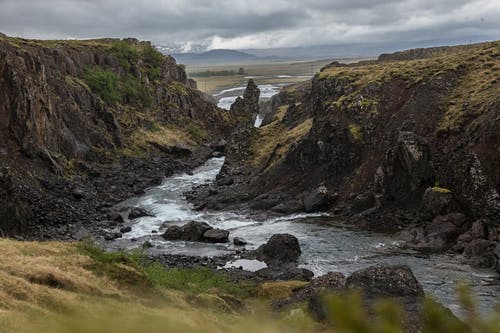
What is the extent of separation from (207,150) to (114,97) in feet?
76.9

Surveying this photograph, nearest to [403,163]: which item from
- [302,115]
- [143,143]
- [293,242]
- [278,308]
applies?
[293,242]

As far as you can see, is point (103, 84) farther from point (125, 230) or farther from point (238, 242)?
point (238, 242)

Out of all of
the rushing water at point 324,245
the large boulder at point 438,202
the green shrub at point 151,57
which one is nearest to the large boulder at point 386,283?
the rushing water at point 324,245

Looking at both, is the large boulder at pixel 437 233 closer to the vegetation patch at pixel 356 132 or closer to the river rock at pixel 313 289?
the river rock at pixel 313 289

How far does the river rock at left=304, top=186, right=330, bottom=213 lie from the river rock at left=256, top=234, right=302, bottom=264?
1525 centimetres

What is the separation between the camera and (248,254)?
48.5 metres

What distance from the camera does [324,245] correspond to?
162 ft

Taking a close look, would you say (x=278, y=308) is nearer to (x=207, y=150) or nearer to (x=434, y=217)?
(x=434, y=217)

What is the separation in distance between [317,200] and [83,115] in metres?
49.8

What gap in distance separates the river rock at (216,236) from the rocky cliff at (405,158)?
11779 mm

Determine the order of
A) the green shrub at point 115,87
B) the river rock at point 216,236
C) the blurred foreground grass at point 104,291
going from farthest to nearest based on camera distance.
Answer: the green shrub at point 115,87, the river rock at point 216,236, the blurred foreground grass at point 104,291

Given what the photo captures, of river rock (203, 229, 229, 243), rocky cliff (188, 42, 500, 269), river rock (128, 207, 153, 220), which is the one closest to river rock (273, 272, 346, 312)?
rocky cliff (188, 42, 500, 269)

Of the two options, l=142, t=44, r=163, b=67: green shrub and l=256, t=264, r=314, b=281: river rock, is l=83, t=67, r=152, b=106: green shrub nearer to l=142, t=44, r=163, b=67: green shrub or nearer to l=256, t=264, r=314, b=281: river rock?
l=142, t=44, r=163, b=67: green shrub

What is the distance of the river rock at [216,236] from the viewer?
53.2m
